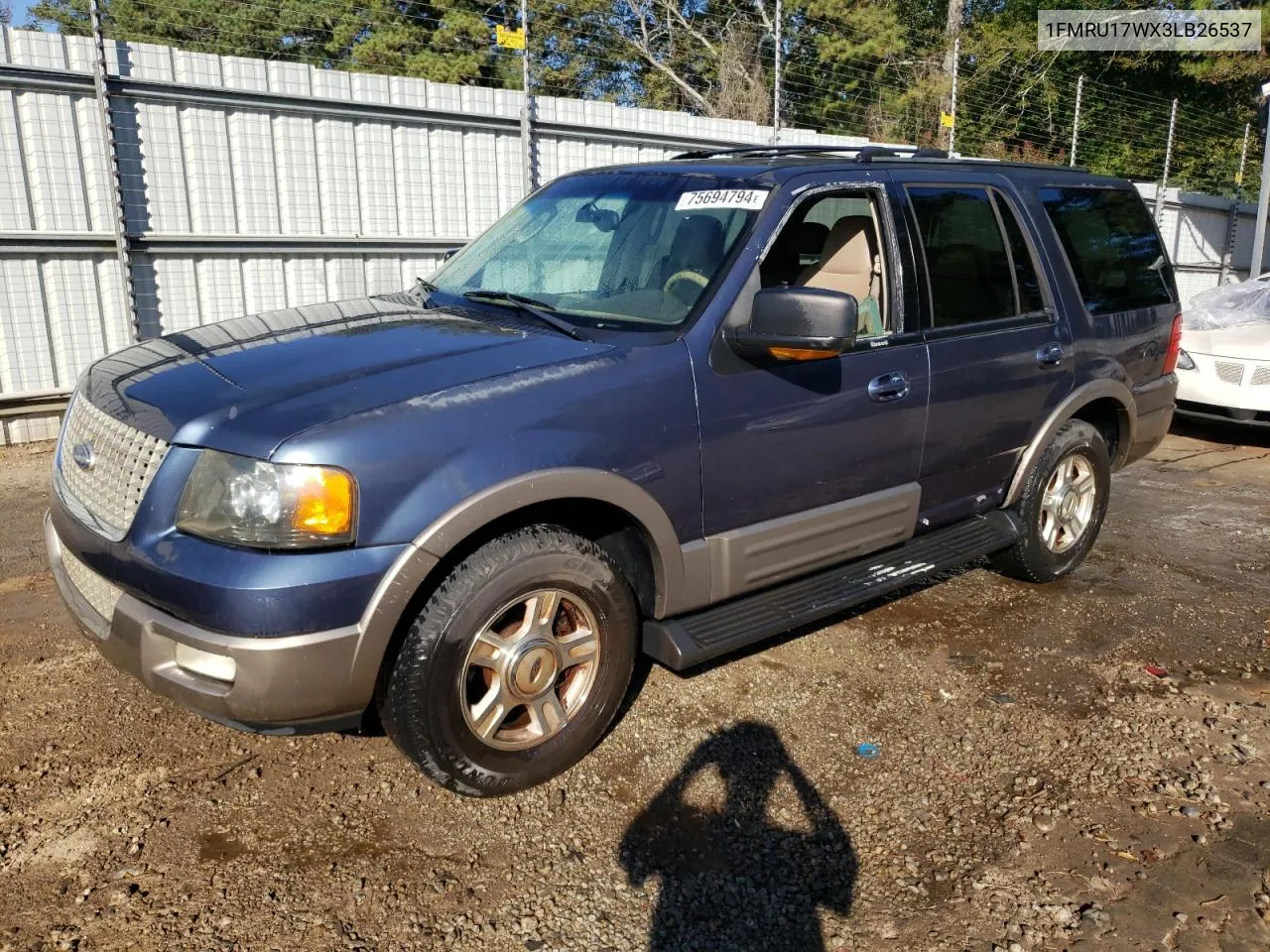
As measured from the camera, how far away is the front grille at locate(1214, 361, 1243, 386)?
8.16m

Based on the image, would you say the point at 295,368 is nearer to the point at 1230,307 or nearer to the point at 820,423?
the point at 820,423

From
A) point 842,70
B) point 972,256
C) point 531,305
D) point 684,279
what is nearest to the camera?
point 684,279

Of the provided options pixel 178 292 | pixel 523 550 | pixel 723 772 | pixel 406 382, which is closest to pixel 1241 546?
pixel 723 772

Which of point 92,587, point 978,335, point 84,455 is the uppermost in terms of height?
point 978,335

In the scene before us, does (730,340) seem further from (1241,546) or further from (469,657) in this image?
(1241,546)

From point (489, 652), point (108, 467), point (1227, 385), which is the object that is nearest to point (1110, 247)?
point (489, 652)

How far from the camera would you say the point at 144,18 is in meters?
8.62

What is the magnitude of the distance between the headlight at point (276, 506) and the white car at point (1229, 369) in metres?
7.49

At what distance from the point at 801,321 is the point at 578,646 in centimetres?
126

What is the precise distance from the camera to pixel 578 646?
10.5 ft

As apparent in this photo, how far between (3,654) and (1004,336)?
172 inches

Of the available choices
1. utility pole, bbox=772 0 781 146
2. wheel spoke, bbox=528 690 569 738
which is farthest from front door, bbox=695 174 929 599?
utility pole, bbox=772 0 781 146

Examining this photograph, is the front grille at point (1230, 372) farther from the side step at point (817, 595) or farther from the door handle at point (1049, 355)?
the side step at point (817, 595)

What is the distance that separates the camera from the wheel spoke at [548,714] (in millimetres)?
3141
